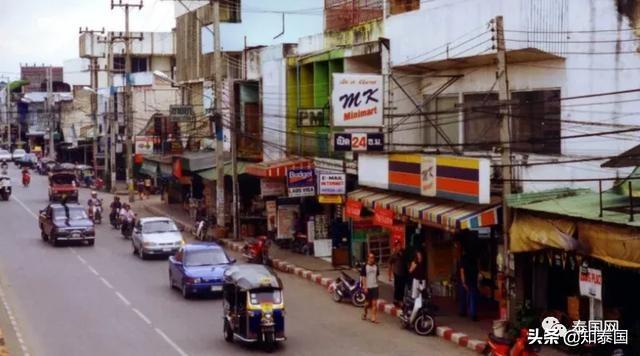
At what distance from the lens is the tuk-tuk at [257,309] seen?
815 inches

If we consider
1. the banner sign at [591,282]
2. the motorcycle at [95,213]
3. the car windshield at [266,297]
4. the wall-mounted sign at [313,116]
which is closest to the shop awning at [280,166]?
the wall-mounted sign at [313,116]

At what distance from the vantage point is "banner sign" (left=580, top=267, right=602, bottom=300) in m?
19.0

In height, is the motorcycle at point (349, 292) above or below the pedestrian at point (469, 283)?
below

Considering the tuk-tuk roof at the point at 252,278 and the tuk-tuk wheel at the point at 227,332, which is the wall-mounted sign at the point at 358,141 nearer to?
the tuk-tuk roof at the point at 252,278

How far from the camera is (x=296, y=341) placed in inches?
872

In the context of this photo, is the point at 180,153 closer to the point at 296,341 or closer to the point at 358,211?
the point at 358,211

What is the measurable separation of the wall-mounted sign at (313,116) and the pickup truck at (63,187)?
31.1 metres

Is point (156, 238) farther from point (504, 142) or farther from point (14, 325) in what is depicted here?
point (504, 142)

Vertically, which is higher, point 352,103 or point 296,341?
point 352,103

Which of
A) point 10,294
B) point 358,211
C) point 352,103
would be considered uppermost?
point 352,103

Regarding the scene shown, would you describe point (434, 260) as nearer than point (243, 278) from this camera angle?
No

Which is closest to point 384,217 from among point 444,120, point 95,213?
point 444,120

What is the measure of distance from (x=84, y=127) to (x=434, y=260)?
3107 inches

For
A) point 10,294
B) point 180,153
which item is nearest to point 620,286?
point 10,294
